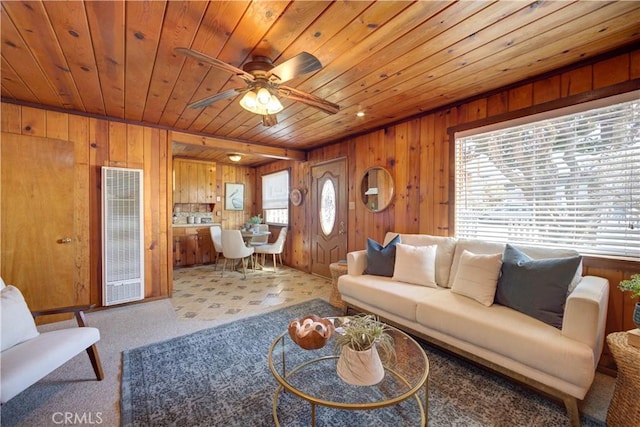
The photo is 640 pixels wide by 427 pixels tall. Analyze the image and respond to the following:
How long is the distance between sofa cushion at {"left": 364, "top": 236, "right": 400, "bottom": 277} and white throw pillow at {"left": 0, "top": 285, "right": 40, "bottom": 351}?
2756mm

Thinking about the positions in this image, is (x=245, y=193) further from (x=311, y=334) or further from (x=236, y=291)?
(x=311, y=334)

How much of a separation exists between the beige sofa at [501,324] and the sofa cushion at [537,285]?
0.06 meters

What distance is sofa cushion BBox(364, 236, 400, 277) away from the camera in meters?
2.87

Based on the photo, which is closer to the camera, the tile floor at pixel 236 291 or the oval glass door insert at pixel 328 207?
the tile floor at pixel 236 291

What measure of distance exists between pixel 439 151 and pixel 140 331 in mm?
3700

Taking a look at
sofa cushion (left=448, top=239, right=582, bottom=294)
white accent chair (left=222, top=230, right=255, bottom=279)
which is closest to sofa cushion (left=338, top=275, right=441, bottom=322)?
sofa cushion (left=448, top=239, right=582, bottom=294)

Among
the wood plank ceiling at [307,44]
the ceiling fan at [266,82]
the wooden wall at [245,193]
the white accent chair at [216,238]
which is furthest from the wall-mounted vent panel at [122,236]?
the wooden wall at [245,193]

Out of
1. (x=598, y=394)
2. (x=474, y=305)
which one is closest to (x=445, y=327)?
(x=474, y=305)

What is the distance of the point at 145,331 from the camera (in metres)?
2.68

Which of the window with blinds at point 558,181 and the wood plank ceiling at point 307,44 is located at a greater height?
the wood plank ceiling at point 307,44

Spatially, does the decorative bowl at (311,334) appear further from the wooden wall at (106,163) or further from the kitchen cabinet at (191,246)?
the kitchen cabinet at (191,246)

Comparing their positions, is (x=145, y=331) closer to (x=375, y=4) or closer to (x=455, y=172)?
(x=375, y=4)

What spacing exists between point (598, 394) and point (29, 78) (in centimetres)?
496

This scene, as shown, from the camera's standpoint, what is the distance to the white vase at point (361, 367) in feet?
4.50
